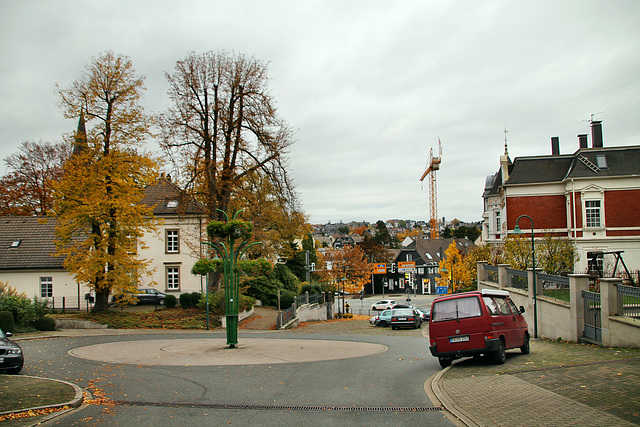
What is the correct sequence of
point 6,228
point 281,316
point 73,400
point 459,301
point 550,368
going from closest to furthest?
point 73,400 < point 550,368 < point 459,301 < point 281,316 < point 6,228

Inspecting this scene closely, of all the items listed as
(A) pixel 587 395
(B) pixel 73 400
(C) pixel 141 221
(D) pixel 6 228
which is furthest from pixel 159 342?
(D) pixel 6 228

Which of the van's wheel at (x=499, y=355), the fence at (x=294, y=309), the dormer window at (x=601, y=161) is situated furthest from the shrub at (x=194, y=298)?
the dormer window at (x=601, y=161)

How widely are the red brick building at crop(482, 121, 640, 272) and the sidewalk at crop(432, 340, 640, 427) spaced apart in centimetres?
2774

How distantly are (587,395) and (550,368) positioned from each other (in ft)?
9.42

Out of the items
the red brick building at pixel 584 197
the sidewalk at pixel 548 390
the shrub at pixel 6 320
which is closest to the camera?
the sidewalk at pixel 548 390

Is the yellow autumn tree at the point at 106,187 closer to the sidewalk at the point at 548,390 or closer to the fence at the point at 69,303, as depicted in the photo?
the fence at the point at 69,303

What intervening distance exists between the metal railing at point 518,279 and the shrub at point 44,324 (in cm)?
2454

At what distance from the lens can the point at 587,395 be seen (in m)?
8.70

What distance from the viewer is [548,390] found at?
9352 millimetres

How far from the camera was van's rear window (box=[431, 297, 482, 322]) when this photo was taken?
12867mm

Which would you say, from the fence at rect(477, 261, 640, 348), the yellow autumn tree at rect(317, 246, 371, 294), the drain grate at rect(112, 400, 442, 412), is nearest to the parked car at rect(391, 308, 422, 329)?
the fence at rect(477, 261, 640, 348)

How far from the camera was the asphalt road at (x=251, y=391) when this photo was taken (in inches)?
328

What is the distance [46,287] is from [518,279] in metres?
31.0

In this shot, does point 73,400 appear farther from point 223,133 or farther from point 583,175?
point 583,175
